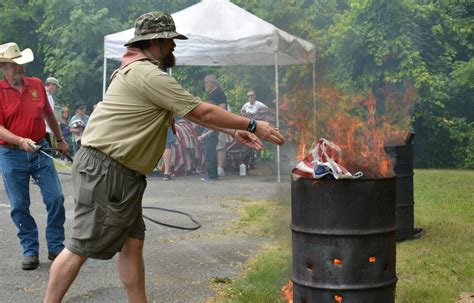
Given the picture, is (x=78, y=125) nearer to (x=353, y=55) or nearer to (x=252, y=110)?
(x=252, y=110)

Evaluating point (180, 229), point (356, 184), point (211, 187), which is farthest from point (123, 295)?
point (211, 187)

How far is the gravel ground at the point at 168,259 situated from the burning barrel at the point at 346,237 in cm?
149

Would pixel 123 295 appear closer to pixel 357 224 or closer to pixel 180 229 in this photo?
pixel 357 224

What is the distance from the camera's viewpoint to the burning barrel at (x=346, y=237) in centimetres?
457

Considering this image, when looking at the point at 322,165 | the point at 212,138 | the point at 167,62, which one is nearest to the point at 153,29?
the point at 167,62

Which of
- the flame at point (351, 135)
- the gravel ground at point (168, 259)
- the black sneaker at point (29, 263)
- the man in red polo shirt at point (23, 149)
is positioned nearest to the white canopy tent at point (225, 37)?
the gravel ground at point (168, 259)

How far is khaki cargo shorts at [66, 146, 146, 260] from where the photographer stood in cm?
473

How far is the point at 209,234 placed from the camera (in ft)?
28.7

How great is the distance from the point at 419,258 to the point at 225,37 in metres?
7.93

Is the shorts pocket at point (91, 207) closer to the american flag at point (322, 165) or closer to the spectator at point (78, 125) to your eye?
the american flag at point (322, 165)

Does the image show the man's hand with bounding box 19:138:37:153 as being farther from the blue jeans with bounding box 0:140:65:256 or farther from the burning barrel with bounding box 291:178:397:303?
the burning barrel with bounding box 291:178:397:303

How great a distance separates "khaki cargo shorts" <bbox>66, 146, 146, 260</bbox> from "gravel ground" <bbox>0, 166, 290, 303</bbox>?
1.34 m

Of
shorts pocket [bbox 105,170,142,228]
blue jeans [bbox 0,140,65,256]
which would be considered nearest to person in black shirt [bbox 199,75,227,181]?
blue jeans [bbox 0,140,65,256]

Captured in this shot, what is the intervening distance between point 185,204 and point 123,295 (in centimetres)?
514
